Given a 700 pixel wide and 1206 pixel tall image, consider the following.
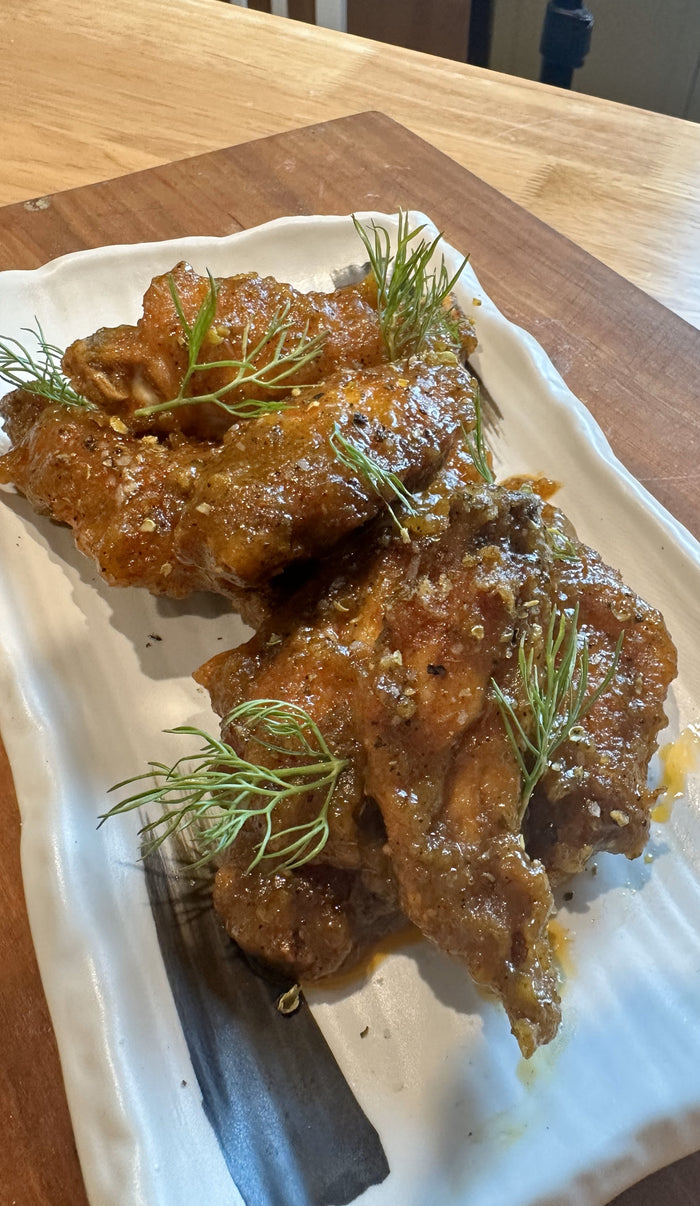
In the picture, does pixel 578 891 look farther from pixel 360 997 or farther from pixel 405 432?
pixel 405 432

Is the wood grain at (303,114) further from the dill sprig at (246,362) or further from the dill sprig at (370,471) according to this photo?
the dill sprig at (370,471)

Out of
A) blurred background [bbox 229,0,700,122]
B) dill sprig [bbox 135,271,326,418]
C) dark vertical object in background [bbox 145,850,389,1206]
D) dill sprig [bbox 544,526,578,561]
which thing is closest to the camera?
dark vertical object in background [bbox 145,850,389,1206]

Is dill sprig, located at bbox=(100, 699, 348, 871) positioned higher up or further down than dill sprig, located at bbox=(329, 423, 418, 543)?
further down

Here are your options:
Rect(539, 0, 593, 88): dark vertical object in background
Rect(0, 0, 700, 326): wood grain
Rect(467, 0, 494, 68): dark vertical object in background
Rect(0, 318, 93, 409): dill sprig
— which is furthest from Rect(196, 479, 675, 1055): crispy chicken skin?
Rect(467, 0, 494, 68): dark vertical object in background

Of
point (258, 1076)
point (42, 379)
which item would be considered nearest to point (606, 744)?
point (258, 1076)

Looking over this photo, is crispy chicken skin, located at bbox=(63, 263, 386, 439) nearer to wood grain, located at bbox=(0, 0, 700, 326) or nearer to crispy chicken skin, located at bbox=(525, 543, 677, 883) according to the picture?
crispy chicken skin, located at bbox=(525, 543, 677, 883)

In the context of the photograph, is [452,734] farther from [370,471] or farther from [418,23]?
[418,23]

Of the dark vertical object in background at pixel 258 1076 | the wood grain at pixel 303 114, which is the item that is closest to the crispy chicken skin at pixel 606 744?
the dark vertical object in background at pixel 258 1076
